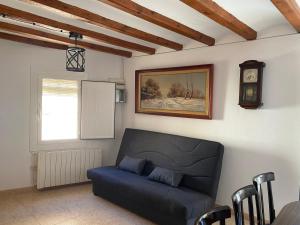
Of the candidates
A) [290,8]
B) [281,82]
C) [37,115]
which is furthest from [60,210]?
[290,8]

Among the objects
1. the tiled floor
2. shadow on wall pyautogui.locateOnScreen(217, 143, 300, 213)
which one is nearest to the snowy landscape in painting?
shadow on wall pyautogui.locateOnScreen(217, 143, 300, 213)

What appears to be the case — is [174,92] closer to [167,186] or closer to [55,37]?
[167,186]

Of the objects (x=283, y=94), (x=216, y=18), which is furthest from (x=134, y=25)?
(x=283, y=94)

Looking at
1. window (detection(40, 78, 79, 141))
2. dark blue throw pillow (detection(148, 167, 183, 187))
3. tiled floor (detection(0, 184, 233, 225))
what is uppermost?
window (detection(40, 78, 79, 141))

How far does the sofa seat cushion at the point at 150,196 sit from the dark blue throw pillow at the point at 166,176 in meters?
0.07

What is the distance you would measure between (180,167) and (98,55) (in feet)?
8.32

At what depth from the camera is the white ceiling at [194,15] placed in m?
2.65

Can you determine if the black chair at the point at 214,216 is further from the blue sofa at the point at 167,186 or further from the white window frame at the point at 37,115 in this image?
the white window frame at the point at 37,115

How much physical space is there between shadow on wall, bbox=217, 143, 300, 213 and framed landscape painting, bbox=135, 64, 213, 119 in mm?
677

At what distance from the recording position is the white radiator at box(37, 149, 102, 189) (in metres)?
4.39

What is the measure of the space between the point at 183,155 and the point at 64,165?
6.67 ft

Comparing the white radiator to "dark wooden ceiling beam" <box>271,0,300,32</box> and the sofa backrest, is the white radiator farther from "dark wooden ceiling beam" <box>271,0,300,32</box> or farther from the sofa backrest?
"dark wooden ceiling beam" <box>271,0,300,32</box>

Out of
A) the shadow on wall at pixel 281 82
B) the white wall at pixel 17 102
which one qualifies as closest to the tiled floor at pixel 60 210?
the white wall at pixel 17 102

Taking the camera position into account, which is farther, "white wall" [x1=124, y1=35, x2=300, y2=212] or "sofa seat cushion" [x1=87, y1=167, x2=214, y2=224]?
"white wall" [x1=124, y1=35, x2=300, y2=212]
